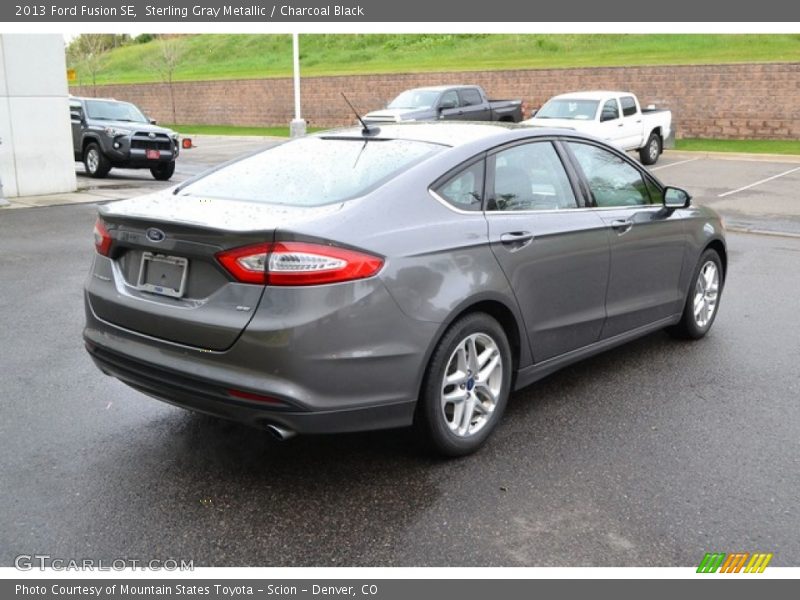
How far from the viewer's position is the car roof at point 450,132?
4535 millimetres

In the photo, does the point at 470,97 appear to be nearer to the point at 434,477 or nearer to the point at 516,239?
the point at 516,239

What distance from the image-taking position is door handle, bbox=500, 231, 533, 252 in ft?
13.9

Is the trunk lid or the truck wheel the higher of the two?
the trunk lid

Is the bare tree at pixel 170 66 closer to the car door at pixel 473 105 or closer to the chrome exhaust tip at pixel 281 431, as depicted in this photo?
the car door at pixel 473 105

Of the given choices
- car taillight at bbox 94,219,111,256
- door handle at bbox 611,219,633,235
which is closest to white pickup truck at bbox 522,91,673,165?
door handle at bbox 611,219,633,235

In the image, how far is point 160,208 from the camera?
3941 mm

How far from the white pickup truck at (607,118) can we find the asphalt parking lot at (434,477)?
14206mm

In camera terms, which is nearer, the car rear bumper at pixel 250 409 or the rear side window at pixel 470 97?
the car rear bumper at pixel 250 409

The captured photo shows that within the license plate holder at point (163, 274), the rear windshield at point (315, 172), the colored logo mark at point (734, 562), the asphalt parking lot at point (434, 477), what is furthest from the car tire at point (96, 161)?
the colored logo mark at point (734, 562)

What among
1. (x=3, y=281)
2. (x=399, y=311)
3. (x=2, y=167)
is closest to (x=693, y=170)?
(x=2, y=167)

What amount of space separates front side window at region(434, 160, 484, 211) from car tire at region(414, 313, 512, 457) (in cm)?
57

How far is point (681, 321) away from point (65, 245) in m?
7.18

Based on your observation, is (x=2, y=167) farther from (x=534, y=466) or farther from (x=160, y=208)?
(x=534, y=466)

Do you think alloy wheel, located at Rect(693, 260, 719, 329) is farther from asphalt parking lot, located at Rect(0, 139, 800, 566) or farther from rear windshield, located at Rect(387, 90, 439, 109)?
rear windshield, located at Rect(387, 90, 439, 109)
